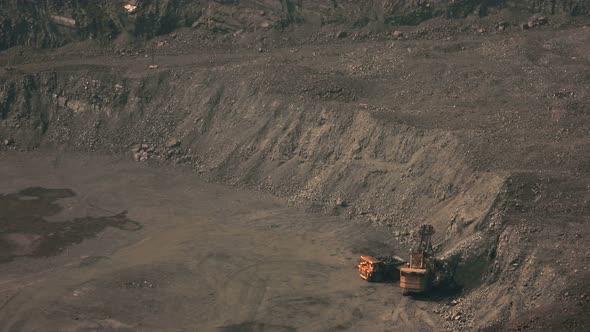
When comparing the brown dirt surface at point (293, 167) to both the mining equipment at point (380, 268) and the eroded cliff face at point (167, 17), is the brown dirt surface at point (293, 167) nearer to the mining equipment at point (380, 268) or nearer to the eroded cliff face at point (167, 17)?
the eroded cliff face at point (167, 17)

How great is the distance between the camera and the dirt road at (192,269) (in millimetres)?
41875

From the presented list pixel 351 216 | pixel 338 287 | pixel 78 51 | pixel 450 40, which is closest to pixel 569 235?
pixel 338 287

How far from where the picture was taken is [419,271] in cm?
4247

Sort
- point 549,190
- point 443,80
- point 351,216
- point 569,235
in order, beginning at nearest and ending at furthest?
point 569,235 < point 549,190 < point 351,216 < point 443,80

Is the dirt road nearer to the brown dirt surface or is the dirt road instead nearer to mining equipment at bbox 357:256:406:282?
the brown dirt surface

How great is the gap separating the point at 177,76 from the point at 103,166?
7.66 metres

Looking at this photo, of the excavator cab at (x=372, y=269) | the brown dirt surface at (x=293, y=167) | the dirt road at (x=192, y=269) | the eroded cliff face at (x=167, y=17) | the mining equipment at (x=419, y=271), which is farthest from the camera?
the eroded cliff face at (x=167, y=17)

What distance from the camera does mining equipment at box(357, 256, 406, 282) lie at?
4450 cm

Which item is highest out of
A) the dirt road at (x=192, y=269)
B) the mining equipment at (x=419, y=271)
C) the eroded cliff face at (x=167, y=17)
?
the eroded cliff face at (x=167, y=17)

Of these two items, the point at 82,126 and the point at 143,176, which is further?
the point at 82,126

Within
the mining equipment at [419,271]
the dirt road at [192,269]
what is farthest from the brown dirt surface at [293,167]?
the mining equipment at [419,271]

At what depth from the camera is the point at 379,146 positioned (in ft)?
173

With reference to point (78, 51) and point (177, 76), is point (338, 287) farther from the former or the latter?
point (78, 51)

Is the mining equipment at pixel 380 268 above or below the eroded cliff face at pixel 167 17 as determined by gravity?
below
